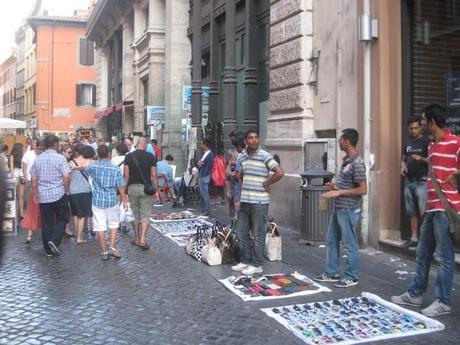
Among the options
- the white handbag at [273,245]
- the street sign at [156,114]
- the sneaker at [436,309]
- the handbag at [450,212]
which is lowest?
the sneaker at [436,309]

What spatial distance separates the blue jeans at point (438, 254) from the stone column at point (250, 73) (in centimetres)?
906

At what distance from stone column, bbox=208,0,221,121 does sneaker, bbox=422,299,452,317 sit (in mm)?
12072

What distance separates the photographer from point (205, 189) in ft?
43.0

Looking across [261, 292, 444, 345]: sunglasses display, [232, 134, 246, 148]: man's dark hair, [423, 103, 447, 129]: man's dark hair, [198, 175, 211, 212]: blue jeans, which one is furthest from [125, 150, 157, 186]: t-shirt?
[423, 103, 447, 129]: man's dark hair

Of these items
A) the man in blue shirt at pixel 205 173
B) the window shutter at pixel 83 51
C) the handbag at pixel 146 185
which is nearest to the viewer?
the handbag at pixel 146 185

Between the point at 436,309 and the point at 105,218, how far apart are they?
4.76 meters

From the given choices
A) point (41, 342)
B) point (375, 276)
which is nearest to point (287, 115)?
point (375, 276)

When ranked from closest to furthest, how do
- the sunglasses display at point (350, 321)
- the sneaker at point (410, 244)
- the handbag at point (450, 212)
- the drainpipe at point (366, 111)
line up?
1. the sunglasses display at point (350, 321)
2. the handbag at point (450, 212)
3. the sneaker at point (410, 244)
4. the drainpipe at point (366, 111)

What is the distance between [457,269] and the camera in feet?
23.2

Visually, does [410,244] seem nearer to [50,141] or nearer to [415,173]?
[415,173]

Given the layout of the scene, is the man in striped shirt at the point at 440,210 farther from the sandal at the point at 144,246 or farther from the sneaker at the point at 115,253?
the sandal at the point at 144,246

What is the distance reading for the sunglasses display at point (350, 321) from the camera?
4.91 meters

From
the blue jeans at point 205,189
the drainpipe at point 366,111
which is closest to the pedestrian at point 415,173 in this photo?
the drainpipe at point 366,111

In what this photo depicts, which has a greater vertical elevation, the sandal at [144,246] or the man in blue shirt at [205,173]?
the man in blue shirt at [205,173]
